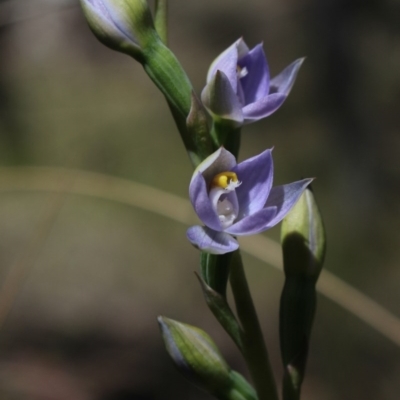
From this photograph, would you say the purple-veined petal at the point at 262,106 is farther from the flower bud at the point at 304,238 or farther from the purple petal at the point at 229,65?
the flower bud at the point at 304,238

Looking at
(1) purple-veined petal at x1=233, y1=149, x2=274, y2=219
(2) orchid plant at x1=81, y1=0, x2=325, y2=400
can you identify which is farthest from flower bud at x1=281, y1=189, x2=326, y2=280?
(1) purple-veined petal at x1=233, y1=149, x2=274, y2=219

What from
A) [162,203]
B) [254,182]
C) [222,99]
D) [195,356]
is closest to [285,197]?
[254,182]

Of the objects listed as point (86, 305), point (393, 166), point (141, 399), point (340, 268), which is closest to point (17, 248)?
point (86, 305)

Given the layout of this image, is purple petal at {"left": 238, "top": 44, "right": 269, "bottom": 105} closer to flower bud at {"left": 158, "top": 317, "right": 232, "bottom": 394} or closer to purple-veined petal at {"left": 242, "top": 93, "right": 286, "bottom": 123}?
purple-veined petal at {"left": 242, "top": 93, "right": 286, "bottom": 123}

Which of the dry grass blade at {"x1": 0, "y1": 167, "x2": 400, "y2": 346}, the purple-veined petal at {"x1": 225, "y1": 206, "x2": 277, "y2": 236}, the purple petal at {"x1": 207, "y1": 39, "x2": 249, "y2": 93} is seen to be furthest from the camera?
the dry grass blade at {"x1": 0, "y1": 167, "x2": 400, "y2": 346}

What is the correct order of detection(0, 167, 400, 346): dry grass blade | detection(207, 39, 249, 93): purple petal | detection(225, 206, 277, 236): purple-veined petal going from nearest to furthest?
detection(225, 206, 277, 236): purple-veined petal
detection(207, 39, 249, 93): purple petal
detection(0, 167, 400, 346): dry grass blade

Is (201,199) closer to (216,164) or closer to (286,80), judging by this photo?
(216,164)
